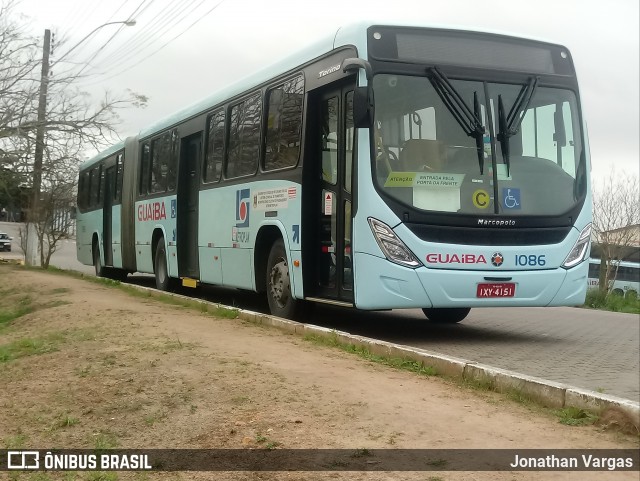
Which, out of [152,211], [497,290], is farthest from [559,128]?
[152,211]

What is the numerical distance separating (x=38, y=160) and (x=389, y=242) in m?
19.6

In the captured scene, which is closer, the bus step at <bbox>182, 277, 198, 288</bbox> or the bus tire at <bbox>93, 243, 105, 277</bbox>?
the bus step at <bbox>182, 277, 198, 288</bbox>

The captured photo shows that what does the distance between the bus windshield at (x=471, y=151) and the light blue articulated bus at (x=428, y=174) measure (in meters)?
0.01

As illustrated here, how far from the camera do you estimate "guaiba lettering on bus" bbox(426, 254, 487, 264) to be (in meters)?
9.23

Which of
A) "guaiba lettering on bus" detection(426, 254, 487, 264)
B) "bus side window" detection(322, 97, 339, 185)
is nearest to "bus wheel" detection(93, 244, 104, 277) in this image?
"bus side window" detection(322, 97, 339, 185)

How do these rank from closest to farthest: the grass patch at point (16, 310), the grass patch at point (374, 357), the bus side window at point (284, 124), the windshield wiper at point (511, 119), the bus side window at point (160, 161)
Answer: the grass patch at point (374, 357)
the windshield wiper at point (511, 119)
the bus side window at point (284, 124)
the grass patch at point (16, 310)
the bus side window at point (160, 161)

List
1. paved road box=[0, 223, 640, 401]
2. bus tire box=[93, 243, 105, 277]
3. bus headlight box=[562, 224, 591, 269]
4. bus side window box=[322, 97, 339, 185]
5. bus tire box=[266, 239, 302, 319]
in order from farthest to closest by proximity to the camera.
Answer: bus tire box=[93, 243, 105, 277], bus tire box=[266, 239, 302, 319], bus side window box=[322, 97, 339, 185], bus headlight box=[562, 224, 591, 269], paved road box=[0, 223, 640, 401]

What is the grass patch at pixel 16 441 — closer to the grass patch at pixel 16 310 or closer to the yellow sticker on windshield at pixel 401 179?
the yellow sticker on windshield at pixel 401 179

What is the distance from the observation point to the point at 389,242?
9109mm

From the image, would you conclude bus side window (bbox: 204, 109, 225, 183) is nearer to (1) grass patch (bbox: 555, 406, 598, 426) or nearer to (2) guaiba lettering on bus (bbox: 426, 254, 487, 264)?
(2) guaiba lettering on bus (bbox: 426, 254, 487, 264)

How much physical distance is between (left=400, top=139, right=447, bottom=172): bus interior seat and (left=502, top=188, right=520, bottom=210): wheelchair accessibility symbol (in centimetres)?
75

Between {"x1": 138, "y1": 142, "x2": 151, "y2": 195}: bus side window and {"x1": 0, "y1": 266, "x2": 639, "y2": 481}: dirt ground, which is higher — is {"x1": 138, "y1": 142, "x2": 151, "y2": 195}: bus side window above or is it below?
above

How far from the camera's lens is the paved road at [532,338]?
8273 mm

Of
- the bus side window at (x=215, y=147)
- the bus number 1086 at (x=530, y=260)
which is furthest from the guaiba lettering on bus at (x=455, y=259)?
the bus side window at (x=215, y=147)
